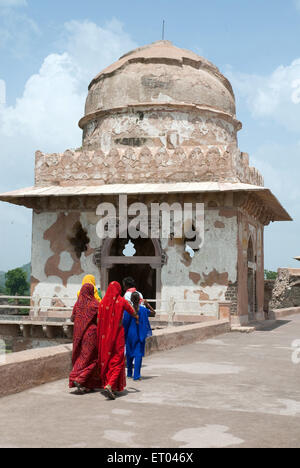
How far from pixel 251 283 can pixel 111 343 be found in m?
15.6

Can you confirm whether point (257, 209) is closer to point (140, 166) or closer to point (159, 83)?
point (140, 166)

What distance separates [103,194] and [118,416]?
1301 centimetres

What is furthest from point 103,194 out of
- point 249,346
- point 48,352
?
point 48,352

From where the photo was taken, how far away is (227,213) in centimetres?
1764

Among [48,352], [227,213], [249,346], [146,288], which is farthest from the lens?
[146,288]

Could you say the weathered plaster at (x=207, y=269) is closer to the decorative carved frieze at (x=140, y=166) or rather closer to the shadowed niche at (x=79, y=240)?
the decorative carved frieze at (x=140, y=166)

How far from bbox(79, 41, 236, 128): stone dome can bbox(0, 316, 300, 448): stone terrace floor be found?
13.6 m

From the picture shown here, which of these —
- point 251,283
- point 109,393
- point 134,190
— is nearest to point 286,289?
point 251,283

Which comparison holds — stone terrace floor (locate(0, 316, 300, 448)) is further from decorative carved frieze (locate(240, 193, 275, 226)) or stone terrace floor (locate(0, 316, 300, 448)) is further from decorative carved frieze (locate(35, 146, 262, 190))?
decorative carved frieze (locate(35, 146, 262, 190))

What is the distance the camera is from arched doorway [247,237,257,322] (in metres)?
20.2

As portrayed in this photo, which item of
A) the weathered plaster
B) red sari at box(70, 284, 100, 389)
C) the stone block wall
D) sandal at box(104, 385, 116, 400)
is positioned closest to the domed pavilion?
the weathered plaster

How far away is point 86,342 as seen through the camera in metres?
6.54

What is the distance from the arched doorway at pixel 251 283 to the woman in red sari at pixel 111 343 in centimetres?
1383
